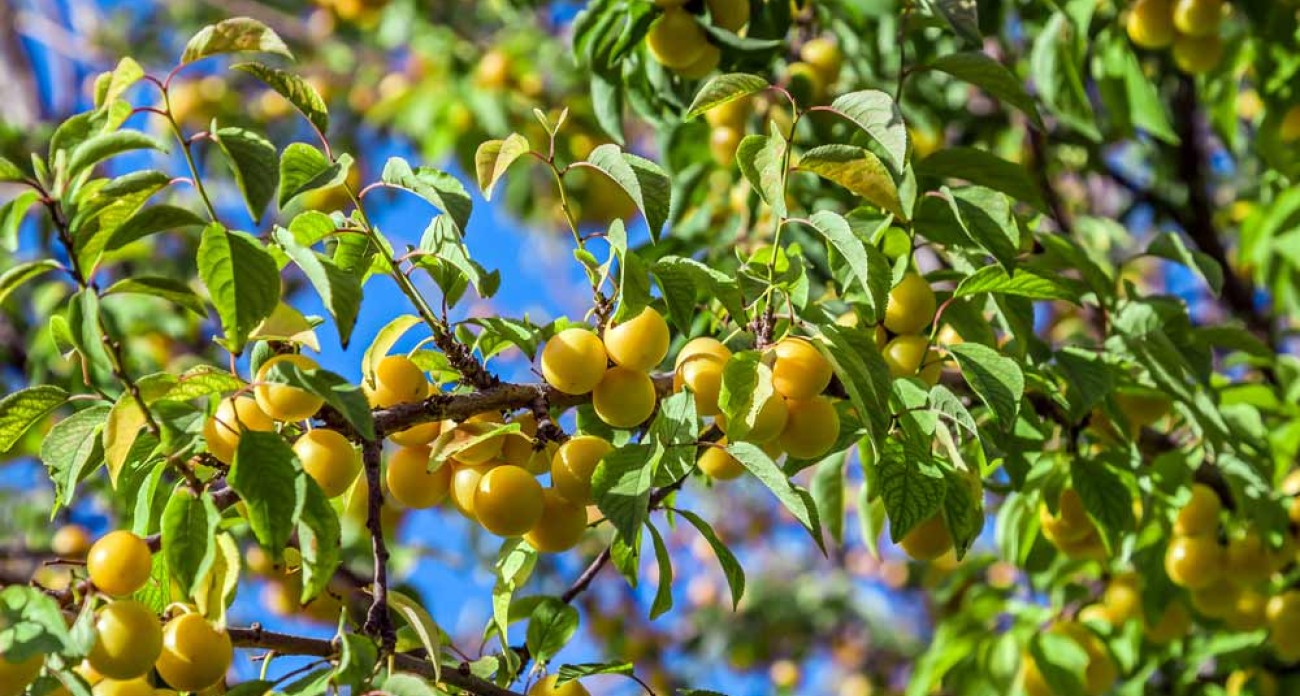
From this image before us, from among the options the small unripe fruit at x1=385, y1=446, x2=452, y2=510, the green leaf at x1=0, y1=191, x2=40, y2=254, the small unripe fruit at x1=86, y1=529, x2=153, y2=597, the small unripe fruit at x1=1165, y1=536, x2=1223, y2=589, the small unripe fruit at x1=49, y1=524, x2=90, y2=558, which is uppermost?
the green leaf at x1=0, y1=191, x2=40, y2=254

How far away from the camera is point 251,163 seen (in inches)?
38.9

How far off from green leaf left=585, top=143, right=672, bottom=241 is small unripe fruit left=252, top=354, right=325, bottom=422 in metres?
0.30

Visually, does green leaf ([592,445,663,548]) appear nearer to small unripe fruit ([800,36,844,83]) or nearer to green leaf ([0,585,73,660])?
green leaf ([0,585,73,660])

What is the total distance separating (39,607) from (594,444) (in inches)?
17.8

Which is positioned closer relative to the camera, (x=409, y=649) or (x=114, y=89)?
(x=114, y=89)

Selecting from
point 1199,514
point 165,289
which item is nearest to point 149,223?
point 165,289

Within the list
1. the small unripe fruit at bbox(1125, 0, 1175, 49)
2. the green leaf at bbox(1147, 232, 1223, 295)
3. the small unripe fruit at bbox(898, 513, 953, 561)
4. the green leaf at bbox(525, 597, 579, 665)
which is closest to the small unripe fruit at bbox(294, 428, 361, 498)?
the green leaf at bbox(525, 597, 579, 665)

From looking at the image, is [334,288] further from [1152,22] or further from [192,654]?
[1152,22]

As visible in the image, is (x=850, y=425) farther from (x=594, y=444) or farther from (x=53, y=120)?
(x=53, y=120)

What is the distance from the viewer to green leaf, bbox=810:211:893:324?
1.11m

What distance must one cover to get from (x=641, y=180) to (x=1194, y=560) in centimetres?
110

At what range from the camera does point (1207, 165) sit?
3.20 meters

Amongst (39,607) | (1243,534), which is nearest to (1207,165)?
(1243,534)

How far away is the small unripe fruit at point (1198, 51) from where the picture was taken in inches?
86.4
